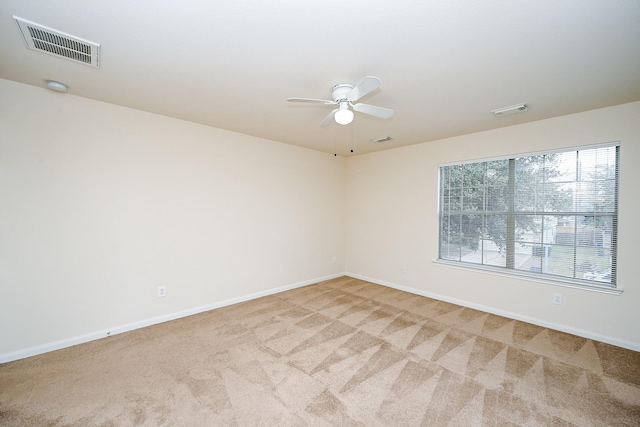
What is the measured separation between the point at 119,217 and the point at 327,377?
282cm

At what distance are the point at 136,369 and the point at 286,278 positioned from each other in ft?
8.43

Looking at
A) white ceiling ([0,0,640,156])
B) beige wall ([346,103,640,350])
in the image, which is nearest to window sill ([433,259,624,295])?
beige wall ([346,103,640,350])

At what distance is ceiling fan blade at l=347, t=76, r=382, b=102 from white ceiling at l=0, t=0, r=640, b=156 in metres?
0.22

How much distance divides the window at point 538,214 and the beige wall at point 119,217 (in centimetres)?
290

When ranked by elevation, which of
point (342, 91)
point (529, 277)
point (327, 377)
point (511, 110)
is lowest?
point (327, 377)

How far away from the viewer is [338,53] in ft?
6.50

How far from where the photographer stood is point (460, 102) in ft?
9.27

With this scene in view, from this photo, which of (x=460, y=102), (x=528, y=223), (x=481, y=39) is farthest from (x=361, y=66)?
(x=528, y=223)

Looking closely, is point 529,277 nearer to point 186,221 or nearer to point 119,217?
point 186,221

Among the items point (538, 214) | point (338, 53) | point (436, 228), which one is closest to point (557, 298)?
point (538, 214)

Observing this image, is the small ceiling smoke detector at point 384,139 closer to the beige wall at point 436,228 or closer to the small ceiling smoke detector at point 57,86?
the beige wall at point 436,228

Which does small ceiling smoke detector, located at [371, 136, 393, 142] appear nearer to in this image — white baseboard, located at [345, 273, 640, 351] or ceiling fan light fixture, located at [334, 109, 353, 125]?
ceiling fan light fixture, located at [334, 109, 353, 125]

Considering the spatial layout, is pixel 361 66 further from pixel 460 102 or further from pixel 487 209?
pixel 487 209

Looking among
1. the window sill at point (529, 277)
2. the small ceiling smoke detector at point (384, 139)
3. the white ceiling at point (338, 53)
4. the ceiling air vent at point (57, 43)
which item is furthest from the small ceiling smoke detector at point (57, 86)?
the window sill at point (529, 277)
